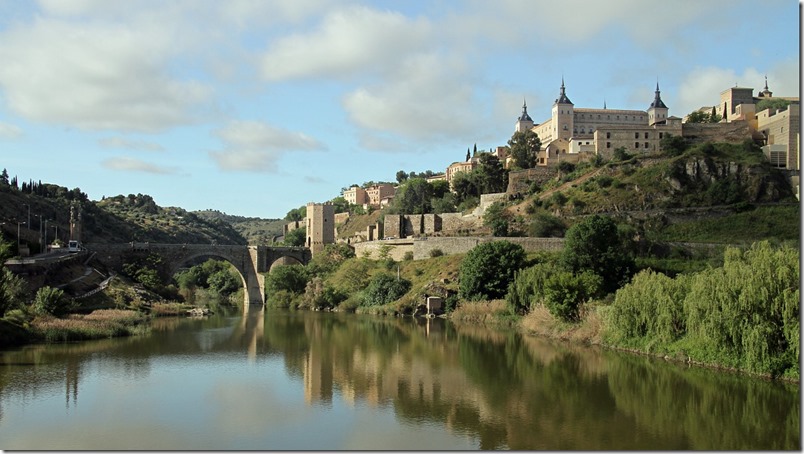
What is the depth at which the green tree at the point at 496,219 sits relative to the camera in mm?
60406

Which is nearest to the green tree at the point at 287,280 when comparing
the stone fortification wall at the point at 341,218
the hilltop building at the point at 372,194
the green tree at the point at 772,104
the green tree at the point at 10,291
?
the green tree at the point at 10,291

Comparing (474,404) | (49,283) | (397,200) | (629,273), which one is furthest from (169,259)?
(474,404)

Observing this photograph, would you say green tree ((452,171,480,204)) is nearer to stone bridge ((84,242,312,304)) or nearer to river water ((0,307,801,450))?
stone bridge ((84,242,312,304))

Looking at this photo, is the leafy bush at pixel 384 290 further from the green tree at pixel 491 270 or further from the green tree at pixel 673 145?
the green tree at pixel 673 145

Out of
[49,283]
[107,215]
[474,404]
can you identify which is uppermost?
[107,215]

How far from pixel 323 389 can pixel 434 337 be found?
50.2 ft

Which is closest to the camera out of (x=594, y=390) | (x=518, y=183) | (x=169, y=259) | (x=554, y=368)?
(x=594, y=390)

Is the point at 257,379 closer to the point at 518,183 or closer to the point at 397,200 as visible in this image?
the point at 518,183

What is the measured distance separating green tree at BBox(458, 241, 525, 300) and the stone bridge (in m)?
28.4

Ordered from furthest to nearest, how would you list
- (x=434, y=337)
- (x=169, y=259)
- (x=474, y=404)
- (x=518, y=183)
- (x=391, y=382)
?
(x=518, y=183), (x=169, y=259), (x=434, y=337), (x=391, y=382), (x=474, y=404)

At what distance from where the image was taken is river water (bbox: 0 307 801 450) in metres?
17.8

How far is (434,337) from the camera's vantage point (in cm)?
3919

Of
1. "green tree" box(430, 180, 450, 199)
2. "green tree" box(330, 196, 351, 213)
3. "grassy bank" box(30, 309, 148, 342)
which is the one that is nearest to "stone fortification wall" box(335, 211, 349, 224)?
"green tree" box(330, 196, 351, 213)

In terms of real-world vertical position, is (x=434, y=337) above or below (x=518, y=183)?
below
